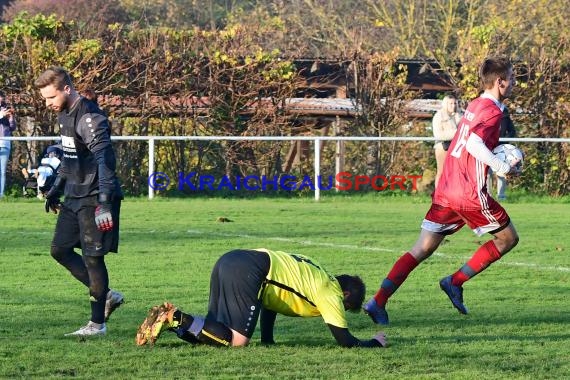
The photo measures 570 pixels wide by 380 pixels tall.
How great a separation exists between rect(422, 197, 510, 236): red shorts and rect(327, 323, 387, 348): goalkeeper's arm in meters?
1.65

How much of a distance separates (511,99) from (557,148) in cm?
140

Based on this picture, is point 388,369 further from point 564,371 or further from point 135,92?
point 135,92

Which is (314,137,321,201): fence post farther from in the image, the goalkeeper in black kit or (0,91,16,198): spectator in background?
the goalkeeper in black kit

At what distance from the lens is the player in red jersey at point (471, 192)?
895 centimetres

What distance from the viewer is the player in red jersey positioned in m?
8.95

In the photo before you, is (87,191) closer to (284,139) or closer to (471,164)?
(471,164)

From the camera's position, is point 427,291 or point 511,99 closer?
point 427,291

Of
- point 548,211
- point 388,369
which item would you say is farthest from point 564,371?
point 548,211

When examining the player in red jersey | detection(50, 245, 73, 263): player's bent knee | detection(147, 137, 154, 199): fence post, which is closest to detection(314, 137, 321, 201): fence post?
detection(147, 137, 154, 199): fence post

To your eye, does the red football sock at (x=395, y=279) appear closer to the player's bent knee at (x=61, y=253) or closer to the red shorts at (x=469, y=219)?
the red shorts at (x=469, y=219)

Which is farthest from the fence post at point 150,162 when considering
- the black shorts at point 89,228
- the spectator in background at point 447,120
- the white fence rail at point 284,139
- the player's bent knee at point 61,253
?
the black shorts at point 89,228

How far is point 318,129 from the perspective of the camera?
79.6 ft

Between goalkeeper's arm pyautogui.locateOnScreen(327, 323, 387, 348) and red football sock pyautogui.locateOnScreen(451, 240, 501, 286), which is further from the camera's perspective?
red football sock pyautogui.locateOnScreen(451, 240, 501, 286)

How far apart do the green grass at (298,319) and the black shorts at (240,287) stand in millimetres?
189
